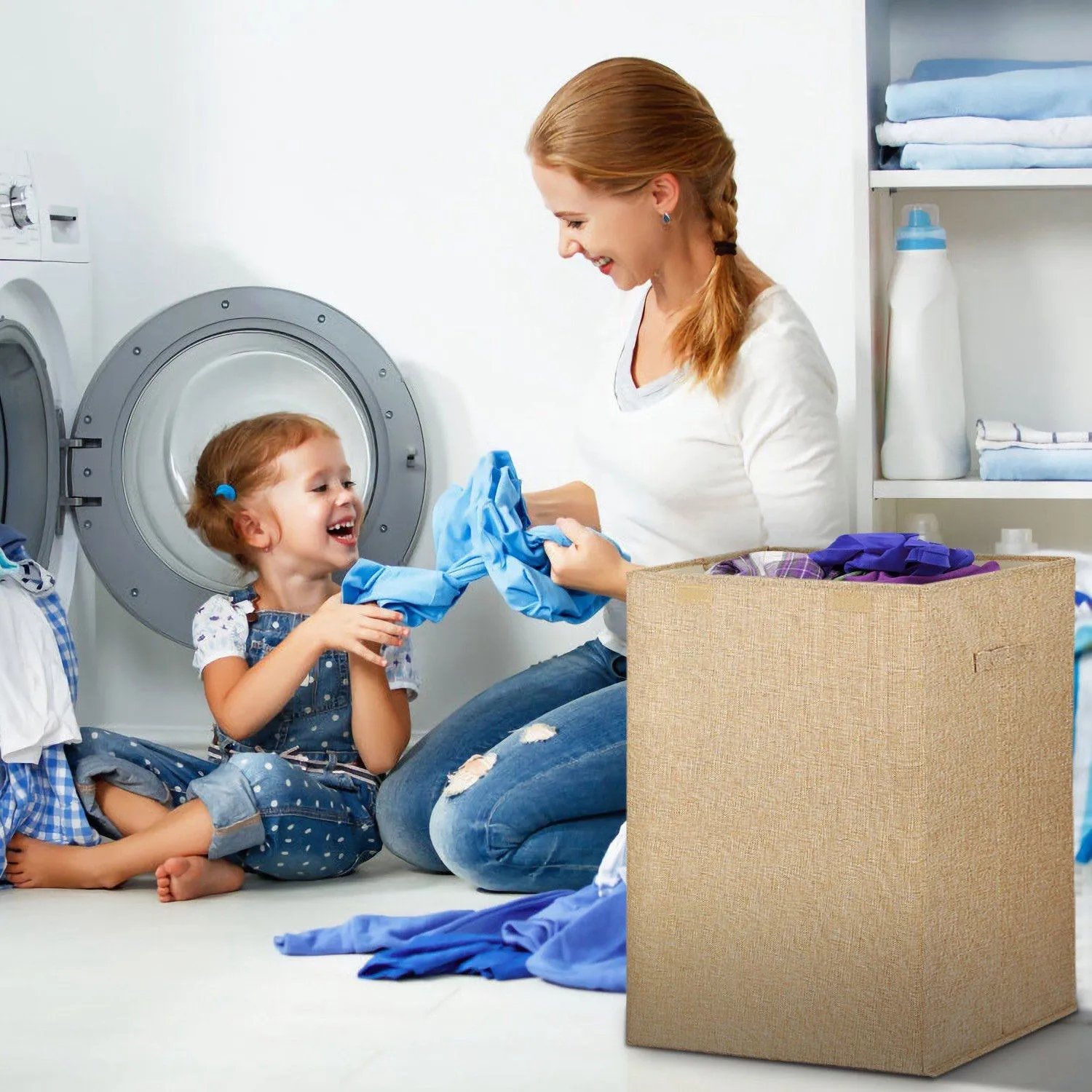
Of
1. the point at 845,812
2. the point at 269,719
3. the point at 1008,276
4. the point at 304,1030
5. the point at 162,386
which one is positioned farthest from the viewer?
the point at 162,386

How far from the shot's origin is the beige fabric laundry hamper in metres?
1.17

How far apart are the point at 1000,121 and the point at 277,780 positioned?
4.11 ft

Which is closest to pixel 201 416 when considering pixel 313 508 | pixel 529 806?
pixel 313 508

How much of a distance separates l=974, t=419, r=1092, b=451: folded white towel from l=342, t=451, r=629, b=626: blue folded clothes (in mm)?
538

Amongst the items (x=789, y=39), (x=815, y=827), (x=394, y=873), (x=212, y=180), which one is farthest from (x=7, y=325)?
(x=815, y=827)

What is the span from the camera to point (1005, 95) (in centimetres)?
190

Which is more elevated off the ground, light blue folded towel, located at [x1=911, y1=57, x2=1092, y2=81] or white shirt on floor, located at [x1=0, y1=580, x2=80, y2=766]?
light blue folded towel, located at [x1=911, y1=57, x2=1092, y2=81]

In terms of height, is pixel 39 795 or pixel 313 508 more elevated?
pixel 313 508

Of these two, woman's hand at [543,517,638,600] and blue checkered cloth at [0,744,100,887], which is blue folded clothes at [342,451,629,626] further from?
→ blue checkered cloth at [0,744,100,887]

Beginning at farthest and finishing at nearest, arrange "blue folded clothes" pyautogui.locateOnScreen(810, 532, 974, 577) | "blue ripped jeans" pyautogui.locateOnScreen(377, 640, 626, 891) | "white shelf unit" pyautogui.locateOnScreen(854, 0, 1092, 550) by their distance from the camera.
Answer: "white shelf unit" pyautogui.locateOnScreen(854, 0, 1092, 550)
"blue ripped jeans" pyautogui.locateOnScreen(377, 640, 626, 891)
"blue folded clothes" pyautogui.locateOnScreen(810, 532, 974, 577)

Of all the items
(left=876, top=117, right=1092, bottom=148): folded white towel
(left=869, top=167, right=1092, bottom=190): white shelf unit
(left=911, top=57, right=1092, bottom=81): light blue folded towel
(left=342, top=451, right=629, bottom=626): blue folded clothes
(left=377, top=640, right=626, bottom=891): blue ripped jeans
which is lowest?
(left=377, top=640, right=626, bottom=891): blue ripped jeans

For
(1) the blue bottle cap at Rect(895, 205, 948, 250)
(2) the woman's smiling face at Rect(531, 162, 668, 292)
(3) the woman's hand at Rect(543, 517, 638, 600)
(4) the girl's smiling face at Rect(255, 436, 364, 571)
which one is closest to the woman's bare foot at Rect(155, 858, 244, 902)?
(4) the girl's smiling face at Rect(255, 436, 364, 571)

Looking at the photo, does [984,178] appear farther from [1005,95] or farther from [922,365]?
[922,365]

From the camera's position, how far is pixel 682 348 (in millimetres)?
1745
